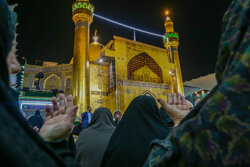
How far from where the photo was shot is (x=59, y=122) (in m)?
0.70

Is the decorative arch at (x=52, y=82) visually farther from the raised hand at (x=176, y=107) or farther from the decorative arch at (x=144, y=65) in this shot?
the raised hand at (x=176, y=107)

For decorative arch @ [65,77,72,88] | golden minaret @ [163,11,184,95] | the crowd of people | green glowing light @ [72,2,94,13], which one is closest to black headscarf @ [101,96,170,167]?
the crowd of people

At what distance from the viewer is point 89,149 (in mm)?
1531

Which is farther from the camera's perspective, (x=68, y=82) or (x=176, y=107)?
(x=68, y=82)

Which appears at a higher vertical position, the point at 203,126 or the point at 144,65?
the point at 144,65

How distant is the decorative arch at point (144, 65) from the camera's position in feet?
34.1

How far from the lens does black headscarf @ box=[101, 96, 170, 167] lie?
3.66 feet

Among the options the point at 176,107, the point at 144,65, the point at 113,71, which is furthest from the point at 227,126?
the point at 144,65

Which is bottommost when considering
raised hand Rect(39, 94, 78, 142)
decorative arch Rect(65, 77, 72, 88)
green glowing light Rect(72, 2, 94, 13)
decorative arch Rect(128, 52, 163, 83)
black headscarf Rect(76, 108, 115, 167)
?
black headscarf Rect(76, 108, 115, 167)

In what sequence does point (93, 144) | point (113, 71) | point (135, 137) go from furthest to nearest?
point (113, 71) → point (93, 144) → point (135, 137)

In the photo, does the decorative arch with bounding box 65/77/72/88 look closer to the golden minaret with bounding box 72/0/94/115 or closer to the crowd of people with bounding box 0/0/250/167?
the golden minaret with bounding box 72/0/94/115

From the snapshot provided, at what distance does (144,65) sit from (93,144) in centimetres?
976

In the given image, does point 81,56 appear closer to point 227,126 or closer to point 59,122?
point 59,122

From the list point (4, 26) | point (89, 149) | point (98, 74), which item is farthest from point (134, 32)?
point (4, 26)
